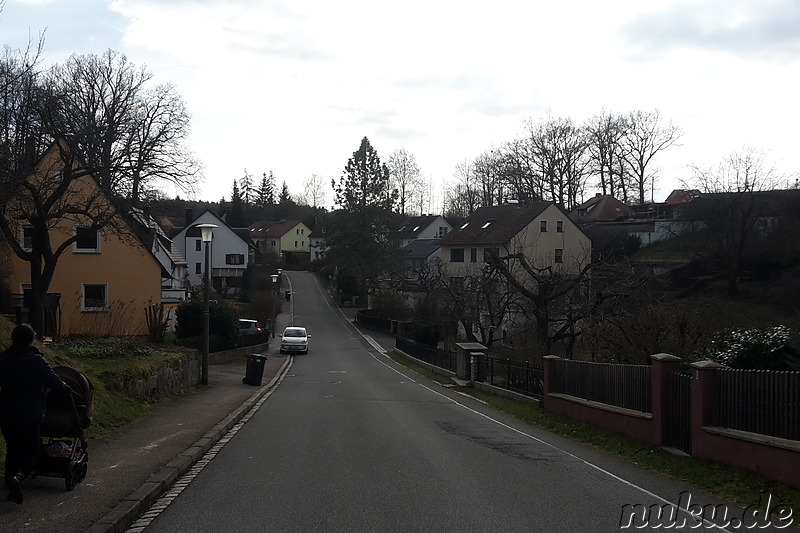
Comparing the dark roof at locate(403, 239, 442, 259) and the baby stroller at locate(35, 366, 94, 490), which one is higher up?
the dark roof at locate(403, 239, 442, 259)

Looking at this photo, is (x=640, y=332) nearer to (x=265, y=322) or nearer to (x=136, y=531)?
(x=136, y=531)

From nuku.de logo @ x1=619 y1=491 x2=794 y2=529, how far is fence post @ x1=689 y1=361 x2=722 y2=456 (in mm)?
2271

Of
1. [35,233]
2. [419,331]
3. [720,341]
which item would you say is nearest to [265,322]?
[419,331]

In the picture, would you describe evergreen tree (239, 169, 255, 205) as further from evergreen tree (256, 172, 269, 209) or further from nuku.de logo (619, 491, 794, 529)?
nuku.de logo (619, 491, 794, 529)

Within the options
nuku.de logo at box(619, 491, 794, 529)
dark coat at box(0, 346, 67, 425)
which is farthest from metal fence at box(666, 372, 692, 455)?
dark coat at box(0, 346, 67, 425)

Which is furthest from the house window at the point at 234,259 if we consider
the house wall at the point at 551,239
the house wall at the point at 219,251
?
the house wall at the point at 551,239

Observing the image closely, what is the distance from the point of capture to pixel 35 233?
22219mm

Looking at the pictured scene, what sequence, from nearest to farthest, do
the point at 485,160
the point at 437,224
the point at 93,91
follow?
1. the point at 93,91
2. the point at 485,160
3. the point at 437,224

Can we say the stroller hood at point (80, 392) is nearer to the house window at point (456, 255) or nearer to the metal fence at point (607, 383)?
the metal fence at point (607, 383)

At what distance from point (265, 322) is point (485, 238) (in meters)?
18.0

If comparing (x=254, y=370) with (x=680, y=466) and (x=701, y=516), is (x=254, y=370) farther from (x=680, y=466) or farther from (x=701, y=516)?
(x=701, y=516)

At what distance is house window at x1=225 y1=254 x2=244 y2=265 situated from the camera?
280 ft

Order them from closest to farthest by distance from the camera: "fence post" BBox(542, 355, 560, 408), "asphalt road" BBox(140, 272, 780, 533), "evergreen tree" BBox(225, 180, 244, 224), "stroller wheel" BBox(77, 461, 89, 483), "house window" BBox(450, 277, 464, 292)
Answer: "asphalt road" BBox(140, 272, 780, 533)
"stroller wheel" BBox(77, 461, 89, 483)
"fence post" BBox(542, 355, 560, 408)
"house window" BBox(450, 277, 464, 292)
"evergreen tree" BBox(225, 180, 244, 224)

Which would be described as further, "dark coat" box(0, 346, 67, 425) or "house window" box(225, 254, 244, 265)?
"house window" box(225, 254, 244, 265)
